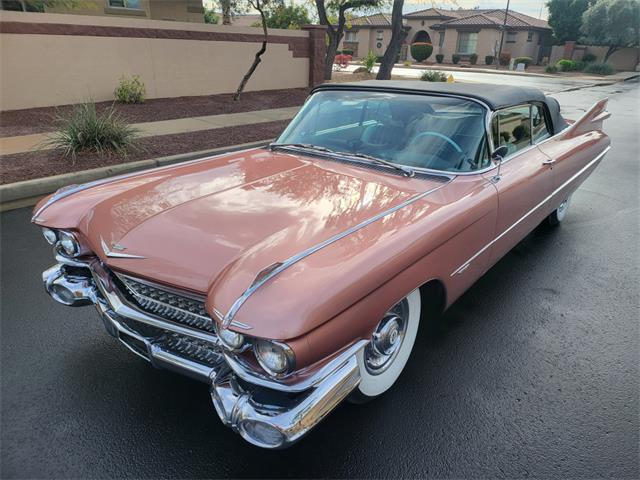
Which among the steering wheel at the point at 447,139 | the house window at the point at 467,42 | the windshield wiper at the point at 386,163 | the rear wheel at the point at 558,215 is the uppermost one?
the house window at the point at 467,42

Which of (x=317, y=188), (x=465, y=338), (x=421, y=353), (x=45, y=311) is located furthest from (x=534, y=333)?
(x=45, y=311)

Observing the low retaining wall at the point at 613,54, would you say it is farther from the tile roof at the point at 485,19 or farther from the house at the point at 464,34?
the tile roof at the point at 485,19

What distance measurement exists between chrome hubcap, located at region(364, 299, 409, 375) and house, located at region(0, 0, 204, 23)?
1394cm

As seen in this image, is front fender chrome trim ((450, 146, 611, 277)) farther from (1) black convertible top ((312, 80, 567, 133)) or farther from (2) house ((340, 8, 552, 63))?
(2) house ((340, 8, 552, 63))

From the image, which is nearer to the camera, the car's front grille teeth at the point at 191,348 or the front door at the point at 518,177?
the car's front grille teeth at the point at 191,348

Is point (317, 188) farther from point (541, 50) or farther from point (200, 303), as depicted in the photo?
point (541, 50)

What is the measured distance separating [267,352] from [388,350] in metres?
0.95

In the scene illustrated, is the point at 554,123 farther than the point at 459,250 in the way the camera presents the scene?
Yes

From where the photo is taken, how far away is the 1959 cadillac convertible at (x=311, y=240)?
1807 millimetres

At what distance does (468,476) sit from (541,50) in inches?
2297

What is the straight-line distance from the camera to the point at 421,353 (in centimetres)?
296

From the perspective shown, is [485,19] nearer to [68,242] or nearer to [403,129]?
[403,129]

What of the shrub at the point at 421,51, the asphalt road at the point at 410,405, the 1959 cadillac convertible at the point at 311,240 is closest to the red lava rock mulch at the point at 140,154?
the asphalt road at the point at 410,405

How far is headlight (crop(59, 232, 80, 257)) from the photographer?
2.54m
